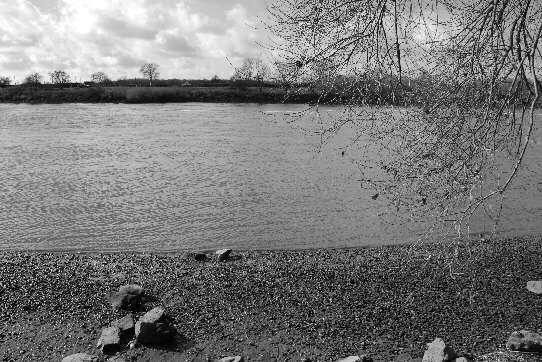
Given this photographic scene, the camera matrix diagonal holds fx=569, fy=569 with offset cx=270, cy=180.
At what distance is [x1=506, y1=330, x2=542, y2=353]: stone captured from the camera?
7.55 m

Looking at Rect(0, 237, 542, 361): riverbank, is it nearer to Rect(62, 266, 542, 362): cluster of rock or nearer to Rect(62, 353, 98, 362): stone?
Rect(62, 266, 542, 362): cluster of rock

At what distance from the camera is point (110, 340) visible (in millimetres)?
7984

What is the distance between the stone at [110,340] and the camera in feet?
25.9

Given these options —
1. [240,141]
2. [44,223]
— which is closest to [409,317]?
[44,223]

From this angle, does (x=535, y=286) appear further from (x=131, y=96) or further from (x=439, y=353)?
(x=131, y=96)

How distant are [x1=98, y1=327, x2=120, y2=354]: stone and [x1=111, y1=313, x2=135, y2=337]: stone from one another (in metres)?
0.09

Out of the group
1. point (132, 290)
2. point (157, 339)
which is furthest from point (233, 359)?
point (132, 290)

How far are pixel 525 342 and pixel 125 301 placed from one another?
5990mm

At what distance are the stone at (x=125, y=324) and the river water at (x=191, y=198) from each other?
4.01 m

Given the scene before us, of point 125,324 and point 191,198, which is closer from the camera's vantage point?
point 125,324

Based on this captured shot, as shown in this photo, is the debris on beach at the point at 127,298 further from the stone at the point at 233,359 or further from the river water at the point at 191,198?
the river water at the point at 191,198

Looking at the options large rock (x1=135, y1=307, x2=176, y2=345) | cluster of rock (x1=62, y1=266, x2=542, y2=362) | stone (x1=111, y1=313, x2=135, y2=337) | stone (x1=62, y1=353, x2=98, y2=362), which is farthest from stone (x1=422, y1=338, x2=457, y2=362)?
stone (x1=62, y1=353, x2=98, y2=362)

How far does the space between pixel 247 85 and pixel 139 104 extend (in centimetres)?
1694

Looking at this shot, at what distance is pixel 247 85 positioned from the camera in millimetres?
84625
